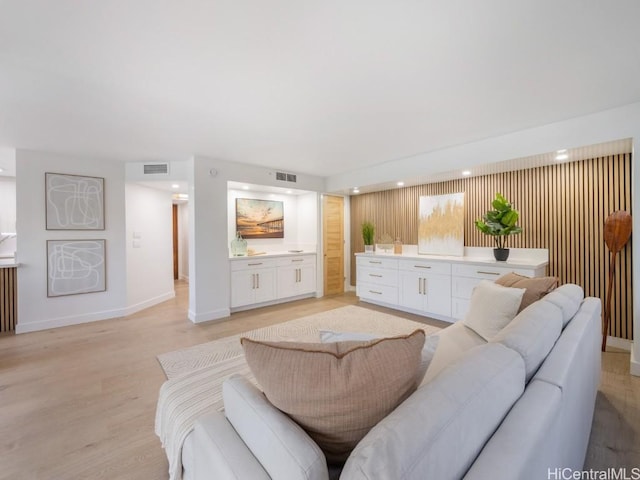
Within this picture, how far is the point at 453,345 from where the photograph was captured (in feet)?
6.31

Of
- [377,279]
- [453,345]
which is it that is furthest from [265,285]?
[453,345]

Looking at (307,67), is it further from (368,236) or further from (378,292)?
(378,292)

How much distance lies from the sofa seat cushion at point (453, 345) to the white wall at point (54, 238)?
4672 millimetres

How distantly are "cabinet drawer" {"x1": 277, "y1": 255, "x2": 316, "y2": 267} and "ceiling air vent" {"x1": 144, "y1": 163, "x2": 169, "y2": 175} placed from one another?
236 centimetres

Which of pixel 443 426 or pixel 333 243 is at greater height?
pixel 333 243

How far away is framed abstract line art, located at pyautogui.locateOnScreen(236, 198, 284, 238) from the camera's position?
5.31 m

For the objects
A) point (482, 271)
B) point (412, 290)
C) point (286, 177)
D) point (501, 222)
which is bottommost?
point (412, 290)

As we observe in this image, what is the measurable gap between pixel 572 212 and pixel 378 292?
9.15 ft

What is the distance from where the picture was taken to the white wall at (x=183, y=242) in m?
7.30

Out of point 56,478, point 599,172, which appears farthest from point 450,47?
point 56,478

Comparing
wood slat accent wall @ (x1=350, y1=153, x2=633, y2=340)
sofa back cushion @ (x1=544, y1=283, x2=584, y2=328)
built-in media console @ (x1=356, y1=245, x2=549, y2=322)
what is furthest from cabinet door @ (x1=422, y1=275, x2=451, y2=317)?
sofa back cushion @ (x1=544, y1=283, x2=584, y2=328)

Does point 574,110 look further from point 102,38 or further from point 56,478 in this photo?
point 56,478

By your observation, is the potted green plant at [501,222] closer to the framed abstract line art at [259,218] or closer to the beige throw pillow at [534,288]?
the beige throw pillow at [534,288]

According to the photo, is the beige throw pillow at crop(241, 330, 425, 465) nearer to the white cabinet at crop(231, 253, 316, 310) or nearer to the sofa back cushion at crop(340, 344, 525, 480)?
the sofa back cushion at crop(340, 344, 525, 480)
